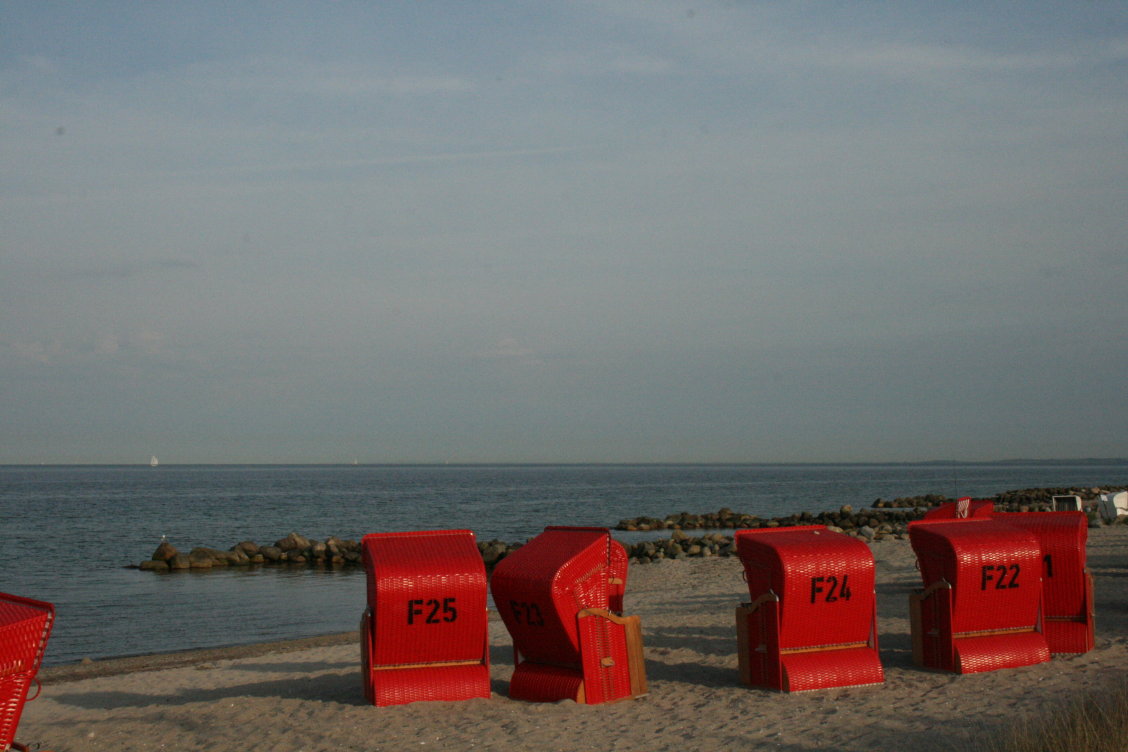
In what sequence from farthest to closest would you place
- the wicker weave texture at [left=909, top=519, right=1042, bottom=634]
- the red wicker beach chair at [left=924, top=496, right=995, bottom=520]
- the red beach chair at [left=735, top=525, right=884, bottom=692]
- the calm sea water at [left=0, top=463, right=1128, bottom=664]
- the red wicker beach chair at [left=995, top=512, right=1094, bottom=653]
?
the calm sea water at [left=0, top=463, right=1128, bottom=664]
the red wicker beach chair at [left=924, top=496, right=995, bottom=520]
the red wicker beach chair at [left=995, top=512, right=1094, bottom=653]
the wicker weave texture at [left=909, top=519, right=1042, bottom=634]
the red beach chair at [left=735, top=525, right=884, bottom=692]

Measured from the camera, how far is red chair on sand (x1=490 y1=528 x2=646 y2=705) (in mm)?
10367

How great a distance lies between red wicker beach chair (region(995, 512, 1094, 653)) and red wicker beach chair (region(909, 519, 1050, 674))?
43cm

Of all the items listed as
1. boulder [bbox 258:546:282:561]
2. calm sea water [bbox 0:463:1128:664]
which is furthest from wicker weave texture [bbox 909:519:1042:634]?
boulder [bbox 258:546:282:561]

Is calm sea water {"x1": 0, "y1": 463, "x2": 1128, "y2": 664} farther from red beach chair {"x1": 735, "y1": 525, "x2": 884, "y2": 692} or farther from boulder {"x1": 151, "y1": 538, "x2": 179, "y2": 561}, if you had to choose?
red beach chair {"x1": 735, "y1": 525, "x2": 884, "y2": 692}

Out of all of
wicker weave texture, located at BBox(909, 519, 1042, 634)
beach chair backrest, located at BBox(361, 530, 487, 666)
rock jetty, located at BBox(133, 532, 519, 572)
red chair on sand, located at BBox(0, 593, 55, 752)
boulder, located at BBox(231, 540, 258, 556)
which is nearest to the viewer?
red chair on sand, located at BBox(0, 593, 55, 752)

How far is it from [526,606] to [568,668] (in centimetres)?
75

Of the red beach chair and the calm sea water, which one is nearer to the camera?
the red beach chair

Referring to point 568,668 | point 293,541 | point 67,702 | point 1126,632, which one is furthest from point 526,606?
point 293,541

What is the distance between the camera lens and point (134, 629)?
901 inches

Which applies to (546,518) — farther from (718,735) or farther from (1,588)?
(718,735)

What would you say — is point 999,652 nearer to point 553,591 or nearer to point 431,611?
point 553,591

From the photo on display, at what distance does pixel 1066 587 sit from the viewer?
1177 centimetres

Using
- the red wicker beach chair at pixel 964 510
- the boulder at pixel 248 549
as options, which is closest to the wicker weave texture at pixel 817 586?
the red wicker beach chair at pixel 964 510

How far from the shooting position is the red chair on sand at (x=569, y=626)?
10367 mm
